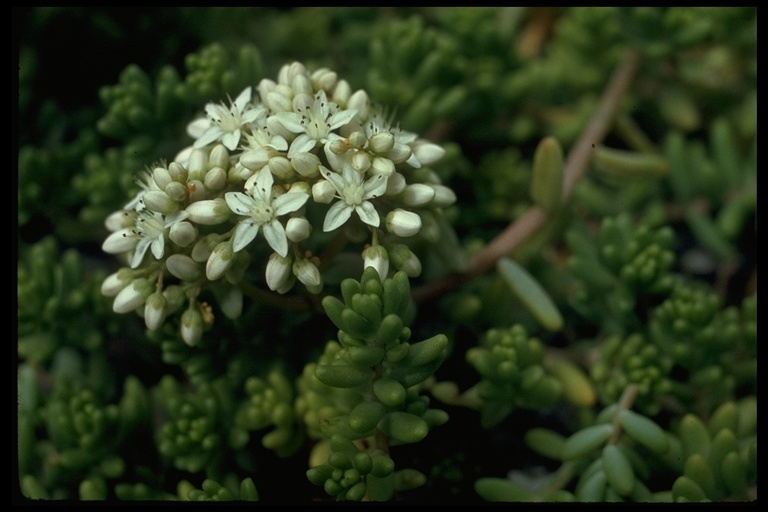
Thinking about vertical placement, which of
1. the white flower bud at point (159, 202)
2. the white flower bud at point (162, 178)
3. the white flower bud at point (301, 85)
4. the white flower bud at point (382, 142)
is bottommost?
the white flower bud at point (159, 202)

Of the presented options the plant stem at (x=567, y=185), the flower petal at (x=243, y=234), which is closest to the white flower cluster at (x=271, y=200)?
the flower petal at (x=243, y=234)

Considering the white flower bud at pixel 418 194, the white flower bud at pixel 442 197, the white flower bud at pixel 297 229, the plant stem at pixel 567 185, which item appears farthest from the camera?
the plant stem at pixel 567 185

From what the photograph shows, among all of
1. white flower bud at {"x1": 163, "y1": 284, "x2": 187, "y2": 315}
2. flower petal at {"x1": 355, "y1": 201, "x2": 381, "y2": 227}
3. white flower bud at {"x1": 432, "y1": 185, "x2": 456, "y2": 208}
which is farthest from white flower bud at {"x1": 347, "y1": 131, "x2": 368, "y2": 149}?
white flower bud at {"x1": 163, "y1": 284, "x2": 187, "y2": 315}

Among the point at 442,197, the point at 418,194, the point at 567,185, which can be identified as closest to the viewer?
the point at 418,194

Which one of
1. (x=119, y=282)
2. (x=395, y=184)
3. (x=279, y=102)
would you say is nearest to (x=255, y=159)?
(x=279, y=102)

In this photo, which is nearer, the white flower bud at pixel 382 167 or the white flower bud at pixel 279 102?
the white flower bud at pixel 382 167

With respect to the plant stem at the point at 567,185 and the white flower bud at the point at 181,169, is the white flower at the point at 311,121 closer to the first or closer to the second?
the white flower bud at the point at 181,169

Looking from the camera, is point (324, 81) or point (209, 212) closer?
point (209, 212)

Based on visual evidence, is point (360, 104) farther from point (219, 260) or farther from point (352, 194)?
point (219, 260)
